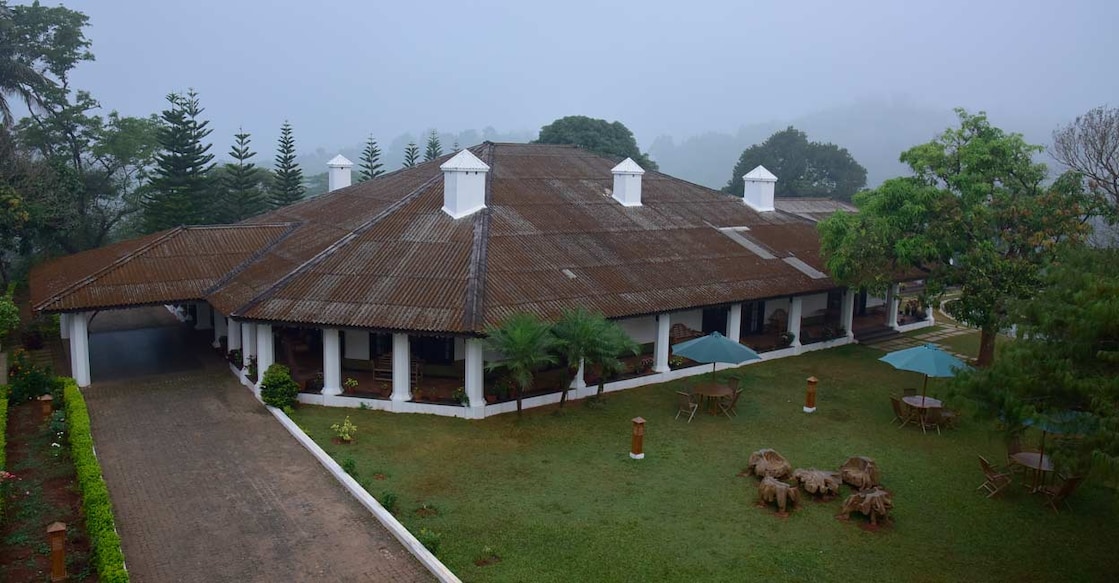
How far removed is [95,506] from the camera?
12789 mm

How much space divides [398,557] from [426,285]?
29.9ft

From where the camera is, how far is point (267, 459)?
16.6m

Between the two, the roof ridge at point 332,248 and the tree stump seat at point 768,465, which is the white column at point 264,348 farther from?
the tree stump seat at point 768,465

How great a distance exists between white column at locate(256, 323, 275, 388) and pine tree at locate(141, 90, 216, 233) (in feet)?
71.9

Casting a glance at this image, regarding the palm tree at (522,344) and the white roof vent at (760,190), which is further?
the white roof vent at (760,190)

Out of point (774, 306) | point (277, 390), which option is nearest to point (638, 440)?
point (277, 390)

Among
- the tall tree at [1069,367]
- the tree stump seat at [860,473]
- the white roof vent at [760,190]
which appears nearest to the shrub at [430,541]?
the tree stump seat at [860,473]

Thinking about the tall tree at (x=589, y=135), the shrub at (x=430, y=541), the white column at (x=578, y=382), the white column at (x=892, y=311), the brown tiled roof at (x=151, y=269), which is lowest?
the shrub at (x=430, y=541)

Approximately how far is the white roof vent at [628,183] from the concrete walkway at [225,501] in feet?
48.0

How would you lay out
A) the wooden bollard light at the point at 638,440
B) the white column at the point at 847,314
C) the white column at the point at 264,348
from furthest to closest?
the white column at the point at 847,314, the white column at the point at 264,348, the wooden bollard light at the point at 638,440

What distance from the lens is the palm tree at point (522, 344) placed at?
1778cm

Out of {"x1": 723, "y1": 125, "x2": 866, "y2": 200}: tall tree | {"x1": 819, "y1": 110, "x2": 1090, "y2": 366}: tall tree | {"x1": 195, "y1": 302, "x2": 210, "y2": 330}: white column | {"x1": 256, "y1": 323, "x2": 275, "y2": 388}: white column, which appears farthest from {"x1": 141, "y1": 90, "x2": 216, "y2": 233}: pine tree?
{"x1": 723, "y1": 125, "x2": 866, "y2": 200}: tall tree

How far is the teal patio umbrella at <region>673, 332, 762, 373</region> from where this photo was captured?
19562mm

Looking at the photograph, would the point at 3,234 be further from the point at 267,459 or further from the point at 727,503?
the point at 727,503
